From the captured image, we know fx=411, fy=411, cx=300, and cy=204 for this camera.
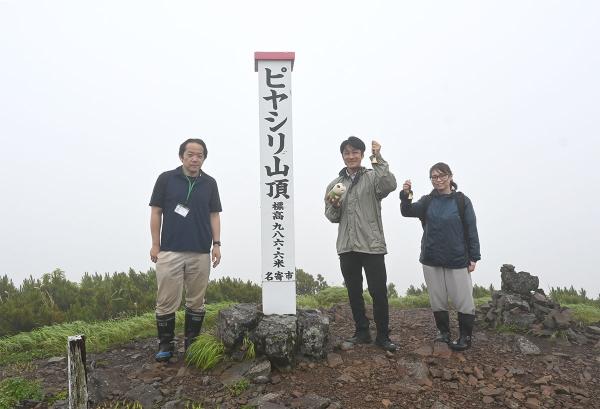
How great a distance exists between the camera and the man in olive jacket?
4656 millimetres

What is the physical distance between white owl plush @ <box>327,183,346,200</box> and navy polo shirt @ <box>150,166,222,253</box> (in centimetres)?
147

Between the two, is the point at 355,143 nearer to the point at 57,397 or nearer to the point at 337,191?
Answer: the point at 337,191

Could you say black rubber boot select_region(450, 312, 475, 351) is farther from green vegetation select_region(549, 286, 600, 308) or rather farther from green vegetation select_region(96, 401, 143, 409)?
green vegetation select_region(549, 286, 600, 308)

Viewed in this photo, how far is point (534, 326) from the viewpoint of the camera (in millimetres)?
5832

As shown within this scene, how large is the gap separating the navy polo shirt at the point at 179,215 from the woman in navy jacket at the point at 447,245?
2.42 meters

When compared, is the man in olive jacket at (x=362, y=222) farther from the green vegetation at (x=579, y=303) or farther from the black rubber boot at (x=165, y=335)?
the green vegetation at (x=579, y=303)

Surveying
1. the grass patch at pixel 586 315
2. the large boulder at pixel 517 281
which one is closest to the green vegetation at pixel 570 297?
the grass patch at pixel 586 315

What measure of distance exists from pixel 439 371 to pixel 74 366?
139 inches

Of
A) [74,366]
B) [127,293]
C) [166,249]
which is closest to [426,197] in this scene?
[166,249]

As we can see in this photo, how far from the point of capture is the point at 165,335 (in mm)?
4770

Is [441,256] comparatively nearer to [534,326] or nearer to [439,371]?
[439,371]

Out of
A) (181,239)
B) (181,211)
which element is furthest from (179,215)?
(181,239)

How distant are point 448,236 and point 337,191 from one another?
1.39 metres

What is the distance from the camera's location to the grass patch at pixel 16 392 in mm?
4094
